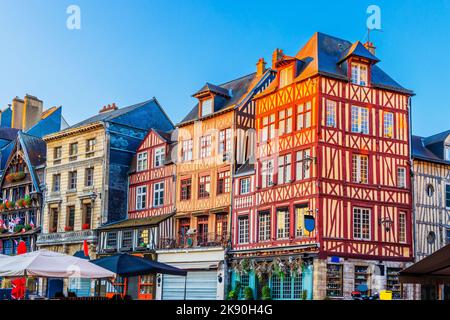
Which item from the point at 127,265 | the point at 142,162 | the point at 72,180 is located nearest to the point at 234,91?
the point at 142,162

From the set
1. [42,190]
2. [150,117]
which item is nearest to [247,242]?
[150,117]

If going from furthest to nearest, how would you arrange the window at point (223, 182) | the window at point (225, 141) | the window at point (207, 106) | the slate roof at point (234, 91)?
the window at point (207, 106) < the slate roof at point (234, 91) < the window at point (225, 141) < the window at point (223, 182)

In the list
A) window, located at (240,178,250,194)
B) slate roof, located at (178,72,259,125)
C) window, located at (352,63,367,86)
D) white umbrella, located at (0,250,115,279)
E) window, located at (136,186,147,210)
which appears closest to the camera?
white umbrella, located at (0,250,115,279)

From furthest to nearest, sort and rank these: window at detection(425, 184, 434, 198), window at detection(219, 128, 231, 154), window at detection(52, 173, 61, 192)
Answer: window at detection(52, 173, 61, 192), window at detection(219, 128, 231, 154), window at detection(425, 184, 434, 198)

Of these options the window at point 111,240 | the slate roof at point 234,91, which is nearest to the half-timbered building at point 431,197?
the slate roof at point 234,91

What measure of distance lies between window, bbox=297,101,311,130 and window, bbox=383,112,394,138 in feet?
9.81

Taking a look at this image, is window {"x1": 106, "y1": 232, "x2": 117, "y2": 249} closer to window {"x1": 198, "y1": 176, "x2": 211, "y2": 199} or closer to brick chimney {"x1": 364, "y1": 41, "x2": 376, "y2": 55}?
window {"x1": 198, "y1": 176, "x2": 211, "y2": 199}

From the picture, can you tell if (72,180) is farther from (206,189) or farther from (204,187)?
(206,189)

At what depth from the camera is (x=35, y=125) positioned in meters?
37.0

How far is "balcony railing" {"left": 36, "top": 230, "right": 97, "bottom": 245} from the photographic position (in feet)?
109

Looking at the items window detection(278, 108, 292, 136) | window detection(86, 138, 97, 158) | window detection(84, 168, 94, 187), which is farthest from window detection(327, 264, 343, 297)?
window detection(86, 138, 97, 158)

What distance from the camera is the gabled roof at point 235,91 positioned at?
1108 inches

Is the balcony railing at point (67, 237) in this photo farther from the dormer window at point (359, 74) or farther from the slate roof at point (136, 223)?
the dormer window at point (359, 74)

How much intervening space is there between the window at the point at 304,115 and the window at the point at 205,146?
18.9ft
